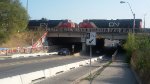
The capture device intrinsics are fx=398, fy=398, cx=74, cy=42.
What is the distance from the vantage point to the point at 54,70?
28.9 meters

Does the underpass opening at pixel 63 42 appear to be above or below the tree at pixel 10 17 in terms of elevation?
below

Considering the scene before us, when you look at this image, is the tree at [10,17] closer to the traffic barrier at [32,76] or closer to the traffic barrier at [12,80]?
the traffic barrier at [32,76]

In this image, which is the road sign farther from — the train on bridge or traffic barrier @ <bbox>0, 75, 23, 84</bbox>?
the train on bridge

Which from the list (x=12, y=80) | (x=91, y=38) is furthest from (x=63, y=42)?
(x=12, y=80)

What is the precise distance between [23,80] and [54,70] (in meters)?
8.91

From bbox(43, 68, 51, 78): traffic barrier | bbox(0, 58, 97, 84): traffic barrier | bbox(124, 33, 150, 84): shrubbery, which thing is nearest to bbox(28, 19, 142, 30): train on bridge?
bbox(124, 33, 150, 84): shrubbery

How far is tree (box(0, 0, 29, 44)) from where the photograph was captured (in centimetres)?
7075

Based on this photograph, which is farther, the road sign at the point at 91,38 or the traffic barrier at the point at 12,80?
the road sign at the point at 91,38

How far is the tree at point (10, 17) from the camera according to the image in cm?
7075

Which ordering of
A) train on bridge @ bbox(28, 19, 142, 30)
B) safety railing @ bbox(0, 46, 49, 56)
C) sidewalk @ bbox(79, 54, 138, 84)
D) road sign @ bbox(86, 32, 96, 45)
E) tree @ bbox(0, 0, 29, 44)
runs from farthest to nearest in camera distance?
train on bridge @ bbox(28, 19, 142, 30) < tree @ bbox(0, 0, 29, 44) < safety railing @ bbox(0, 46, 49, 56) < road sign @ bbox(86, 32, 96, 45) < sidewalk @ bbox(79, 54, 138, 84)

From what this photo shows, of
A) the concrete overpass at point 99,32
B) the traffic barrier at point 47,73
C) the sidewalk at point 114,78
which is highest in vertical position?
the concrete overpass at point 99,32

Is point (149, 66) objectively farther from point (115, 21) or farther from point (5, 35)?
point (115, 21)

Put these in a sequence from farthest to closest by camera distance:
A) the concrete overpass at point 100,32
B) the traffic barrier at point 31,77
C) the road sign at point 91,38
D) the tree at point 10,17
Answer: the concrete overpass at point 100,32 → the tree at point 10,17 → the road sign at point 91,38 → the traffic barrier at point 31,77

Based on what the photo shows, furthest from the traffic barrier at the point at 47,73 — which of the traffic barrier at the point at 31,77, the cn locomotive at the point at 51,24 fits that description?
the cn locomotive at the point at 51,24
